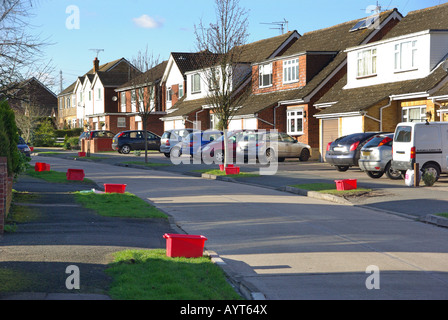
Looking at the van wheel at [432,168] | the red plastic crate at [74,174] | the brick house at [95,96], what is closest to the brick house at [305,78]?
the red plastic crate at [74,174]

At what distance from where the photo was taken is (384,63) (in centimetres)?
3347

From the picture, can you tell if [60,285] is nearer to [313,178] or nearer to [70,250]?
[70,250]

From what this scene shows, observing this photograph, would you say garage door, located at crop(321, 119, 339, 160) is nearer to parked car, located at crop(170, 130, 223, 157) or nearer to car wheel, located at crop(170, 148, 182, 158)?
parked car, located at crop(170, 130, 223, 157)

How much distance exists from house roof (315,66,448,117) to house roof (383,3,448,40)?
318cm

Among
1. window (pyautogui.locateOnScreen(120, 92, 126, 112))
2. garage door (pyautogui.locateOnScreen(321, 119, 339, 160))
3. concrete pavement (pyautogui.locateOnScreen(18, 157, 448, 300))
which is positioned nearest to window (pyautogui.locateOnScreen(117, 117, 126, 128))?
window (pyautogui.locateOnScreen(120, 92, 126, 112))

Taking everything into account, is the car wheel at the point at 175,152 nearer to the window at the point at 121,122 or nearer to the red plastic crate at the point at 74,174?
the red plastic crate at the point at 74,174

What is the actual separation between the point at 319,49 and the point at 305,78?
8.78 ft

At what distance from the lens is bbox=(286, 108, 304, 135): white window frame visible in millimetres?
39375

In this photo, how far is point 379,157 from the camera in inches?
910

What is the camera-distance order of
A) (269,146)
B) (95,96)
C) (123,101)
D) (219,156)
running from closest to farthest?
(269,146) < (219,156) < (123,101) < (95,96)

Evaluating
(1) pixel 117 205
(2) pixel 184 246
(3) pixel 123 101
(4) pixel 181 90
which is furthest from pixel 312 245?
(3) pixel 123 101

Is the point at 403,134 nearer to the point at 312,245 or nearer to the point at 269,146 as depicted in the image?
the point at 312,245

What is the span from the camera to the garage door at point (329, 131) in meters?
34.6

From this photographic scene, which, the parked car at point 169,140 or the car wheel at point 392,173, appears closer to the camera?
the car wheel at point 392,173
